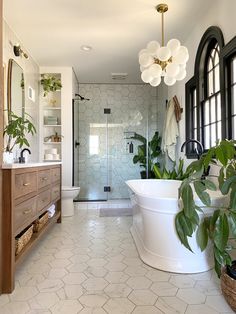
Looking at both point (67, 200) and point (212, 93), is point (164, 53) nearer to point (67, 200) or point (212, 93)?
point (212, 93)

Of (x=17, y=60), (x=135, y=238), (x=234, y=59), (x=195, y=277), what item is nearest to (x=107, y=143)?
(x=17, y=60)

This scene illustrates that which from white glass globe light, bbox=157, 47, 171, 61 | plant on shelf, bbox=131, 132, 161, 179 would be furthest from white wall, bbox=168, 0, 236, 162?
plant on shelf, bbox=131, 132, 161, 179

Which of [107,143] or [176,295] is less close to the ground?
[107,143]

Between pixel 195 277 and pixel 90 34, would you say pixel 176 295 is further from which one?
pixel 90 34

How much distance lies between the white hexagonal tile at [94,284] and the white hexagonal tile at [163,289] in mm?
351

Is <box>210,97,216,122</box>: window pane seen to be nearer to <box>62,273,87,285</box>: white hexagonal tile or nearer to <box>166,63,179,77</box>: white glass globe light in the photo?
<box>166,63,179,77</box>: white glass globe light

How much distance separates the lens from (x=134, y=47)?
3.48 meters

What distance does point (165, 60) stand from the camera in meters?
2.19

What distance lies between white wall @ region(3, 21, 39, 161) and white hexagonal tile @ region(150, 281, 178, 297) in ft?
7.73

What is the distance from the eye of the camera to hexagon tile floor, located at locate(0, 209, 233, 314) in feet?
4.84

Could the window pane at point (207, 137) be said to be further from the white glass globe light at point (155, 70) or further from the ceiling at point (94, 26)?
the ceiling at point (94, 26)

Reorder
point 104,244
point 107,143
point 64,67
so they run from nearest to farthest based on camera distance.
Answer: point 104,244, point 64,67, point 107,143

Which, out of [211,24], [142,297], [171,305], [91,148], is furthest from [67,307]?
[91,148]

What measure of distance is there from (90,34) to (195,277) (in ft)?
9.75
